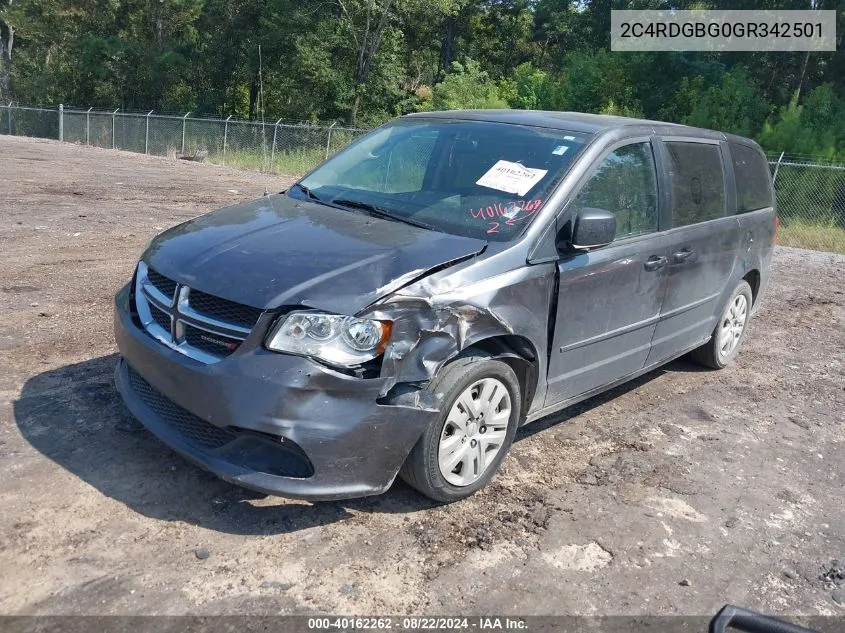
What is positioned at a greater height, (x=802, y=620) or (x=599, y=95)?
(x=599, y=95)

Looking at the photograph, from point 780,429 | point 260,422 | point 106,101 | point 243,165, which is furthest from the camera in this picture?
point 106,101

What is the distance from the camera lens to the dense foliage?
2723cm

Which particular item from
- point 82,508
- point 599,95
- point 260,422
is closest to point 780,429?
point 260,422

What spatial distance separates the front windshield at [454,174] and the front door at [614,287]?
0.29 metres

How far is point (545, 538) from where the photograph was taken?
139 inches

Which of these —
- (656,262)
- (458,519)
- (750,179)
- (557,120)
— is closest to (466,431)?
(458,519)

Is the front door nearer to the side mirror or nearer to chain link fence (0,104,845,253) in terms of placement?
the side mirror

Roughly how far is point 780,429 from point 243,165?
837 inches

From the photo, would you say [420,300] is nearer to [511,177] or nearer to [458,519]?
[458,519]

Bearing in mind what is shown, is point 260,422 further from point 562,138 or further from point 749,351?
point 749,351

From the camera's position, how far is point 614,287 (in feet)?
14.2

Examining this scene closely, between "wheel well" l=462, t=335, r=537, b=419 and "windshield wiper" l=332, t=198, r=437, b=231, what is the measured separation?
683mm

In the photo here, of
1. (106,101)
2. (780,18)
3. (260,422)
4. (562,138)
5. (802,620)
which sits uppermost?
(780,18)

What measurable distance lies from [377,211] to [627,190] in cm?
153
